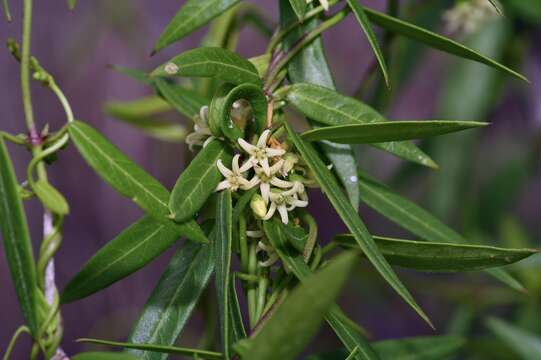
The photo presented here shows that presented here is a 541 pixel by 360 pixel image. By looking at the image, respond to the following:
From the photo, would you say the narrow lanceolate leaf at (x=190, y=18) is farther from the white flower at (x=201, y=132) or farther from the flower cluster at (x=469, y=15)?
the flower cluster at (x=469, y=15)

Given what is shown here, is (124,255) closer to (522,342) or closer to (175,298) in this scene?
(175,298)

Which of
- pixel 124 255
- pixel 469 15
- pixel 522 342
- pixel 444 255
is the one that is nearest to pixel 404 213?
pixel 444 255

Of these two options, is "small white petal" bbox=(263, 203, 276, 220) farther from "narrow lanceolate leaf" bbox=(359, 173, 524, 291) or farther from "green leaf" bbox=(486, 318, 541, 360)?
"green leaf" bbox=(486, 318, 541, 360)

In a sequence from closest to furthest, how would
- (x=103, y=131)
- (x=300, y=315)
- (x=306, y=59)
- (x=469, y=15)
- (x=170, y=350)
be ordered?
(x=300, y=315)
(x=170, y=350)
(x=306, y=59)
(x=469, y=15)
(x=103, y=131)

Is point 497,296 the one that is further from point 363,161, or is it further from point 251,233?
point 251,233

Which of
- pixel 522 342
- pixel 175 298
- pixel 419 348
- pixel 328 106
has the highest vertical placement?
pixel 328 106
